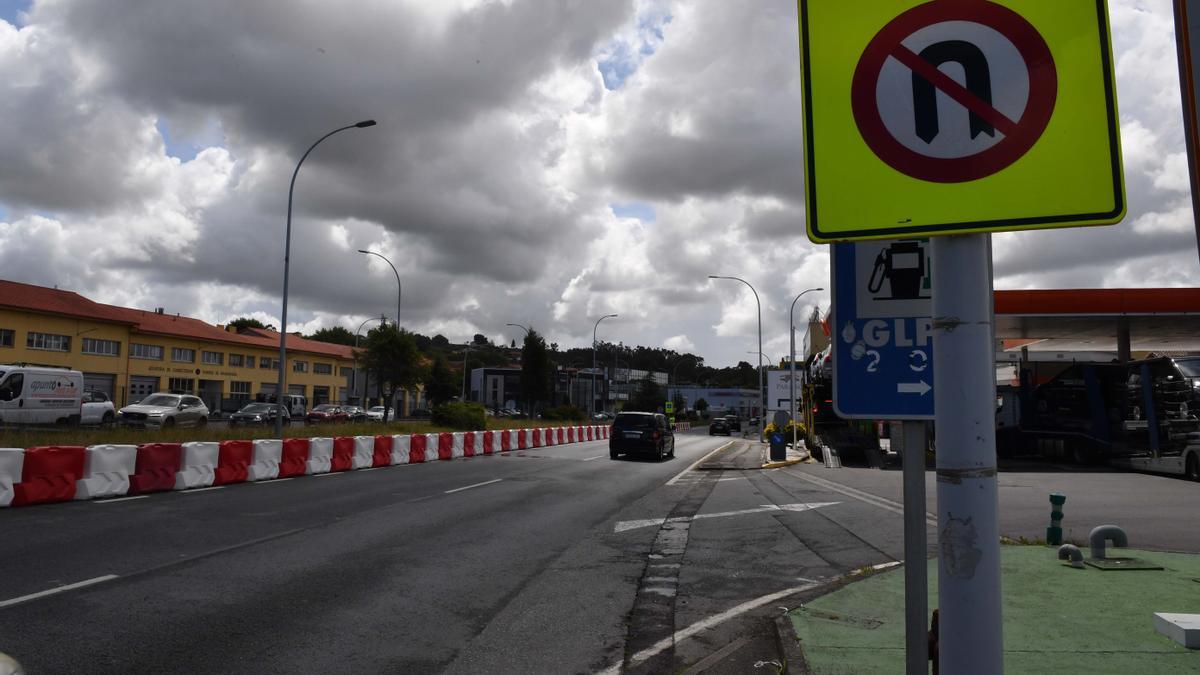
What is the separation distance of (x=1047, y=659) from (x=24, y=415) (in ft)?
108

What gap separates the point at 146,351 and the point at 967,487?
6487cm

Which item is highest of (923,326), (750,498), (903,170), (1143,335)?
(1143,335)

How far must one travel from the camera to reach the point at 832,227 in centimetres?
211

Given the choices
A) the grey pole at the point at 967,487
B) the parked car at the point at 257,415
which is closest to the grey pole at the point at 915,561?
the grey pole at the point at 967,487

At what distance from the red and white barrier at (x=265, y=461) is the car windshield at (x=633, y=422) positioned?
12.3 m

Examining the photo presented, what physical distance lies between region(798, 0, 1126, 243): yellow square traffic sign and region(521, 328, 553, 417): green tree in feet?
239

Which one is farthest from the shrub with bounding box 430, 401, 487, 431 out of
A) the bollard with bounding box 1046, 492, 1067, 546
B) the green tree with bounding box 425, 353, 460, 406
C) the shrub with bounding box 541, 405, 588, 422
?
the green tree with bounding box 425, 353, 460, 406

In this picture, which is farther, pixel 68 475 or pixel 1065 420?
pixel 1065 420

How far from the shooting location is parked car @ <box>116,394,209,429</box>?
102ft

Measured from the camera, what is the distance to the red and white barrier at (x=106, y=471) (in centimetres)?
1191

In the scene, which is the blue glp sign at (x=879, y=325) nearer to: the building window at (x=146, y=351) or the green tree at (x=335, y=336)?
the building window at (x=146, y=351)

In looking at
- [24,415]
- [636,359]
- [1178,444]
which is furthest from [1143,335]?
[636,359]

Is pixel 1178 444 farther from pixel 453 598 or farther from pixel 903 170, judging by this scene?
pixel 903 170

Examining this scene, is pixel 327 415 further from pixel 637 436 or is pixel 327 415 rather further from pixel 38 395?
pixel 637 436
